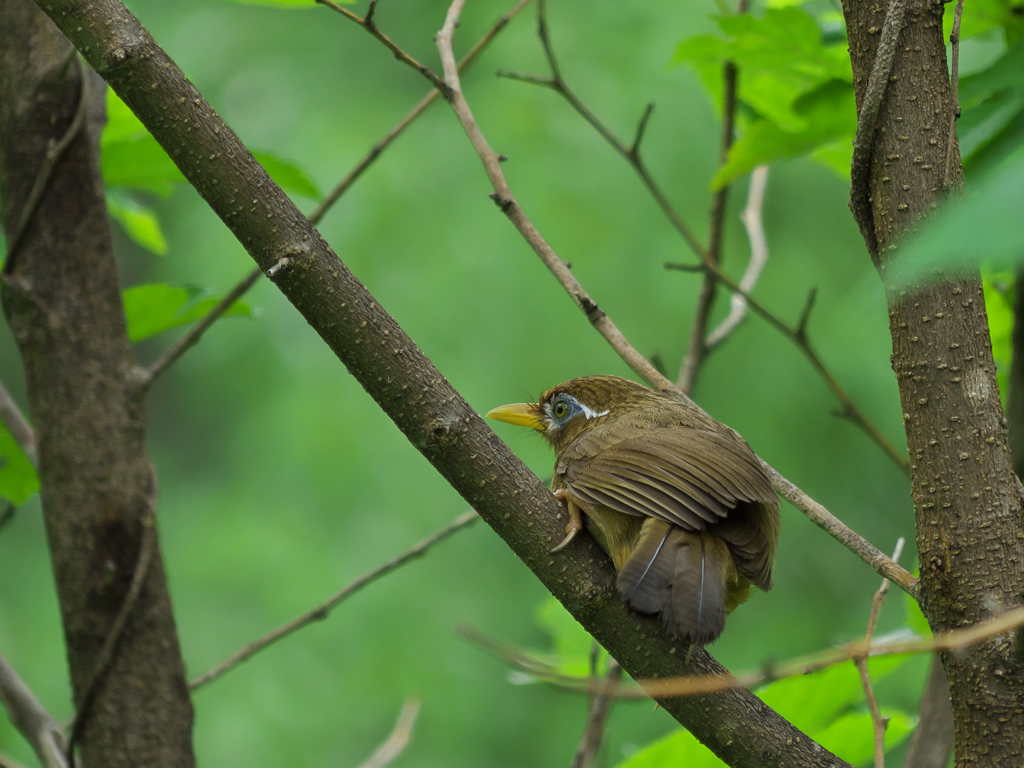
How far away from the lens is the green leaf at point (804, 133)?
2141mm

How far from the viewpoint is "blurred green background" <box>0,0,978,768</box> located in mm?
5691

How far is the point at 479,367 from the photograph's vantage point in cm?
562

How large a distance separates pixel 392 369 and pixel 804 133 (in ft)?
4.01

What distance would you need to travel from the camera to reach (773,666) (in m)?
1.08

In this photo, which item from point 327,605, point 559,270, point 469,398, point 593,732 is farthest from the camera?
point 469,398

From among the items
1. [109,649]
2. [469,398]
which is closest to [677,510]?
[109,649]

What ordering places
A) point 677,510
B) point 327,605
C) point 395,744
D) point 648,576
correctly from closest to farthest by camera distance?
point 648,576 → point 677,510 → point 327,605 → point 395,744

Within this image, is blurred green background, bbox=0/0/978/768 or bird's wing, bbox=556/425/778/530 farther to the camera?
blurred green background, bbox=0/0/978/768

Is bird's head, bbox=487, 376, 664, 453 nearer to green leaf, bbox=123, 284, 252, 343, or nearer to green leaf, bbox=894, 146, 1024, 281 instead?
green leaf, bbox=123, 284, 252, 343

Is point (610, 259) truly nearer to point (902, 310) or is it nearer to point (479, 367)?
point (479, 367)

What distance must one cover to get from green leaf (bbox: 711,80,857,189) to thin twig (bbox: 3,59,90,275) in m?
1.47

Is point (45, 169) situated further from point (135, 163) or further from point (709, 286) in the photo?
point (709, 286)

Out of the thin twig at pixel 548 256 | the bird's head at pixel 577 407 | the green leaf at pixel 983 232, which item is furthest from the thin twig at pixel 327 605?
the green leaf at pixel 983 232

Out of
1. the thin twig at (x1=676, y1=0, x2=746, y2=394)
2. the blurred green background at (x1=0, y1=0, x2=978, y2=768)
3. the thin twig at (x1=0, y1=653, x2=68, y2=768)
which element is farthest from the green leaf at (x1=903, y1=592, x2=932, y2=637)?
the blurred green background at (x1=0, y1=0, x2=978, y2=768)
